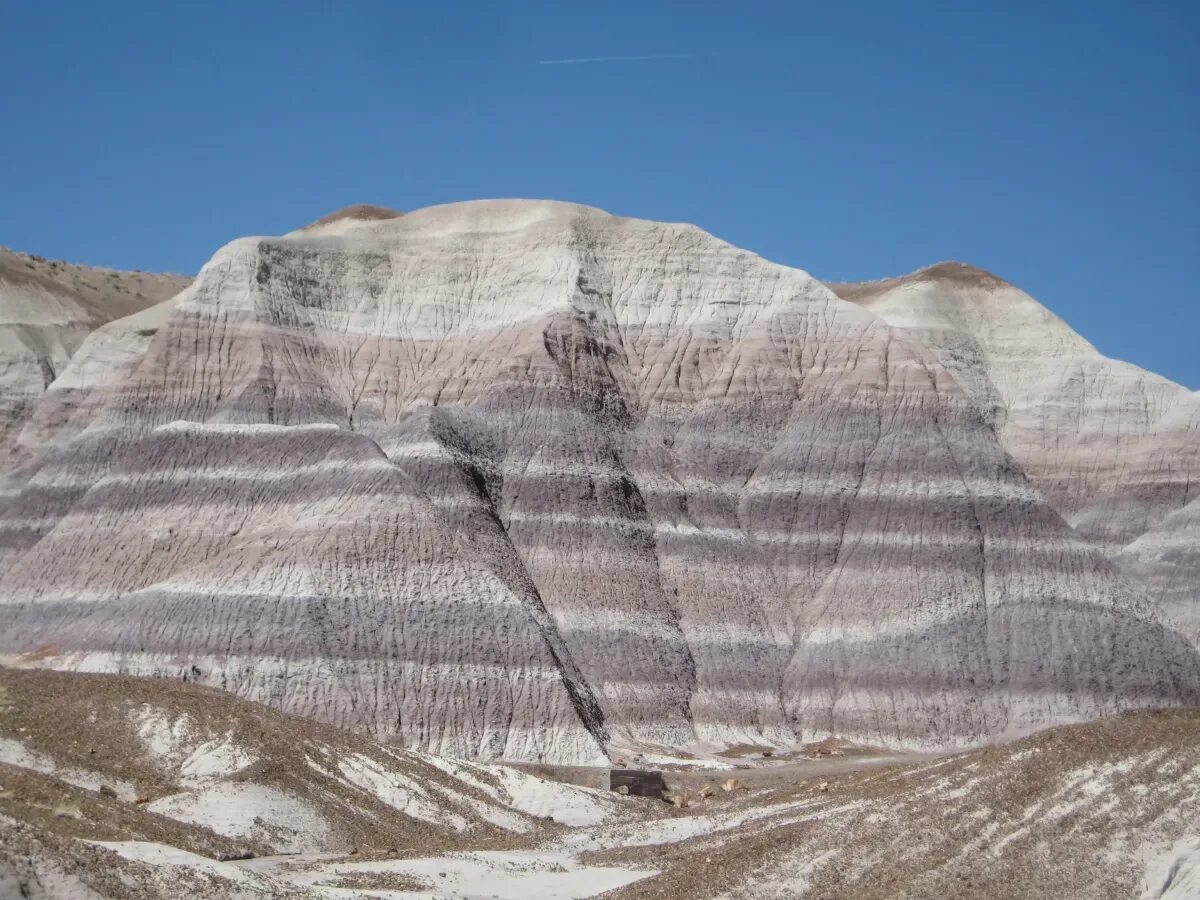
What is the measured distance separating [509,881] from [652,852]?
13.0 ft

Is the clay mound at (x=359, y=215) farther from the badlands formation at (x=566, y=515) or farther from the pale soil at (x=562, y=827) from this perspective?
the pale soil at (x=562, y=827)

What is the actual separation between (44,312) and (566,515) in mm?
57056

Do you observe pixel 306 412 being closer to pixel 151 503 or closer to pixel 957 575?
pixel 151 503

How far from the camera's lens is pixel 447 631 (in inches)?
2672

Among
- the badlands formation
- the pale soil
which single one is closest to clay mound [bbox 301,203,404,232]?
the badlands formation

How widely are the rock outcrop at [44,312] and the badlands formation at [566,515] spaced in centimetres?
743

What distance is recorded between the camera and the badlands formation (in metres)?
67.9

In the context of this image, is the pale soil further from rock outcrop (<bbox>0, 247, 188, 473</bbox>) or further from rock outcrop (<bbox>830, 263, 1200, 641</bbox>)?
rock outcrop (<bbox>0, 247, 188, 473</bbox>)

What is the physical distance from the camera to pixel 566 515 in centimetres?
7950

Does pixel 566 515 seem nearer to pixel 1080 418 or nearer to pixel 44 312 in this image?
pixel 1080 418

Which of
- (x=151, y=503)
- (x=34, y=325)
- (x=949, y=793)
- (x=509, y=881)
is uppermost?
(x=34, y=325)

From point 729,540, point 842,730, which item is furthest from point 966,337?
point 842,730

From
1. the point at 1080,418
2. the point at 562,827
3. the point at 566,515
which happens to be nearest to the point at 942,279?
the point at 1080,418

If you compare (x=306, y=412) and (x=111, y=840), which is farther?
(x=306, y=412)
